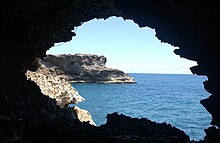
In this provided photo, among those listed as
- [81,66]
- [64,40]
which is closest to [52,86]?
[64,40]

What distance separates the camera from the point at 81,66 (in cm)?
17600

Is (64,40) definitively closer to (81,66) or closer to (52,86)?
(52,86)

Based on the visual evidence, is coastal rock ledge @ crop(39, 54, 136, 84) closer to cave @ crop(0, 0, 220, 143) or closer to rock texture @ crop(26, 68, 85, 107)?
rock texture @ crop(26, 68, 85, 107)

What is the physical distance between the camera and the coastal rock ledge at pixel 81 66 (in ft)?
520

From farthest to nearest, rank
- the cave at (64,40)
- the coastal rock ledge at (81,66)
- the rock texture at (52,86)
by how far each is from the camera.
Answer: the coastal rock ledge at (81,66) → the rock texture at (52,86) → the cave at (64,40)

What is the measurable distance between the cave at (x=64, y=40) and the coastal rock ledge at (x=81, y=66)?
403 ft

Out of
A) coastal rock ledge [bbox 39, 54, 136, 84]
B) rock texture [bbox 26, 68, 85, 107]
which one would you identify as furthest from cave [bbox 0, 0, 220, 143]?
coastal rock ledge [bbox 39, 54, 136, 84]

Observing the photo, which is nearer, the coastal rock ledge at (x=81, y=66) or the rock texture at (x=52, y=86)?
the rock texture at (x=52, y=86)

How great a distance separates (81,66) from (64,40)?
142m

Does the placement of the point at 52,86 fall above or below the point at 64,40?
below

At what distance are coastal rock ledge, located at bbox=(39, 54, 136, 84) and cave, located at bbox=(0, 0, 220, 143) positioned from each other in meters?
123

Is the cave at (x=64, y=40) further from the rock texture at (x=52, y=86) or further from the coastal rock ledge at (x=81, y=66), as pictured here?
the coastal rock ledge at (x=81, y=66)

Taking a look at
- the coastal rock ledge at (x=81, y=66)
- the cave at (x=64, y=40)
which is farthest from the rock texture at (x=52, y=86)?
the coastal rock ledge at (x=81, y=66)

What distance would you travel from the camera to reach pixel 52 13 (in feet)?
80.6
